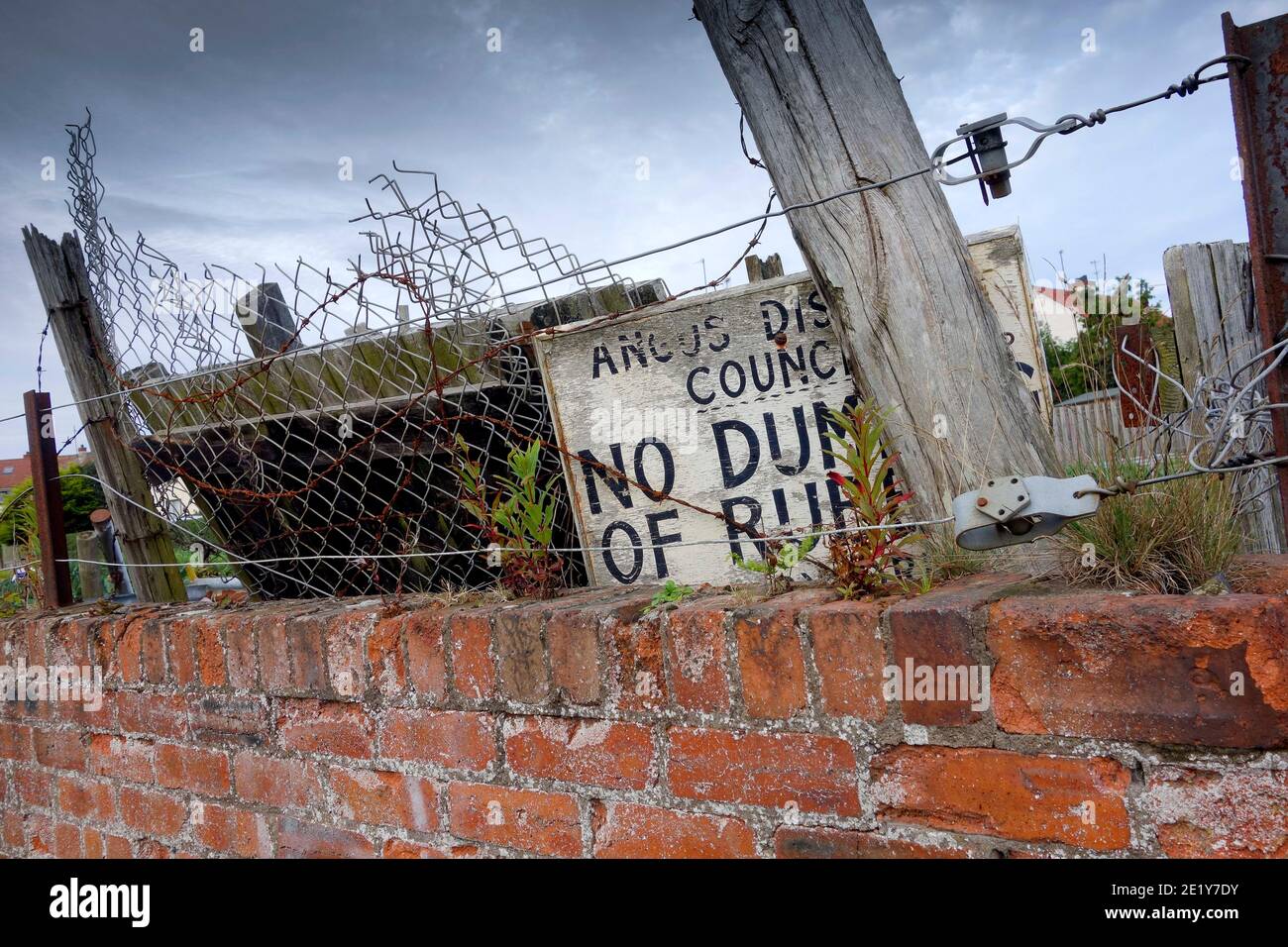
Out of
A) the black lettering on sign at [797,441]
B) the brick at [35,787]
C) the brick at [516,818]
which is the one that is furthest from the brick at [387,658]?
the brick at [35,787]

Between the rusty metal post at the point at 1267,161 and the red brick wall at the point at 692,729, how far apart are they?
0.39 meters

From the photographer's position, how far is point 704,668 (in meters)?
1.68

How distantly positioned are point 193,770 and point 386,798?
2.36ft

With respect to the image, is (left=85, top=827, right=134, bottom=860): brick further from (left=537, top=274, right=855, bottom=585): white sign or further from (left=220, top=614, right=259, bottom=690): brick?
(left=537, top=274, right=855, bottom=585): white sign

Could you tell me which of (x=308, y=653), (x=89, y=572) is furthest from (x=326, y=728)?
(x=89, y=572)

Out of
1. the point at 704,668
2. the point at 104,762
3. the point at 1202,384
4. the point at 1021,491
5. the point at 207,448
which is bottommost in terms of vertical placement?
the point at 104,762

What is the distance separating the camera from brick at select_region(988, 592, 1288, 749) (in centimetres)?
123

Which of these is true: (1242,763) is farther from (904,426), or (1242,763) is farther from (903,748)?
(904,426)

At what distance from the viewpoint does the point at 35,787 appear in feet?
9.64

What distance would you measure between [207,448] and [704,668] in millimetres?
1782

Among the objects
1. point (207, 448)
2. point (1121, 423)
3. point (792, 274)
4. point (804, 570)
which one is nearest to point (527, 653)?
point (804, 570)

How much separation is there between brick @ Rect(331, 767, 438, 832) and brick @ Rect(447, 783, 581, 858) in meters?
0.07

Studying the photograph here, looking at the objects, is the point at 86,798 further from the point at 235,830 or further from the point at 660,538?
the point at 660,538

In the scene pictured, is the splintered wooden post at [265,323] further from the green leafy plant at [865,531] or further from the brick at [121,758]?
the green leafy plant at [865,531]
